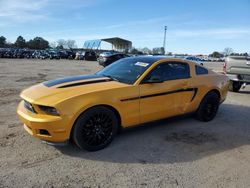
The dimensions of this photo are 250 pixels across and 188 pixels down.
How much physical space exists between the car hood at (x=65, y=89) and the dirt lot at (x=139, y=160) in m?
0.85

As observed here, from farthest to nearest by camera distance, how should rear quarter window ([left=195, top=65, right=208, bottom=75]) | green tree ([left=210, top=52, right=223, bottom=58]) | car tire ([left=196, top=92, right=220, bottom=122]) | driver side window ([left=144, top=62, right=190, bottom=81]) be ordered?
green tree ([left=210, top=52, right=223, bottom=58])
car tire ([left=196, top=92, right=220, bottom=122])
rear quarter window ([left=195, top=65, right=208, bottom=75])
driver side window ([left=144, top=62, right=190, bottom=81])

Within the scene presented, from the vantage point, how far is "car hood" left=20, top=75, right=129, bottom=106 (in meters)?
3.98

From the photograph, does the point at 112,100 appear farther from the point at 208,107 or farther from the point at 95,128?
the point at 208,107

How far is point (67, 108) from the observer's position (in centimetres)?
388

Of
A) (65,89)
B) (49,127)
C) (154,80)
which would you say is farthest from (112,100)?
(49,127)

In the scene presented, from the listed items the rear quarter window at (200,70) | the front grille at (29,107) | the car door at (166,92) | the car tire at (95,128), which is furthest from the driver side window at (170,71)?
the front grille at (29,107)

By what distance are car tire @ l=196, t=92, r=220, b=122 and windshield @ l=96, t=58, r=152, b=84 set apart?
1784mm

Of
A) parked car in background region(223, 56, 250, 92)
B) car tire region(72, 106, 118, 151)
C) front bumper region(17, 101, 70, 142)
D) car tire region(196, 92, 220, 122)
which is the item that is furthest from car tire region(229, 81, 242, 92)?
front bumper region(17, 101, 70, 142)

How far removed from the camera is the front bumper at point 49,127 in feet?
12.6

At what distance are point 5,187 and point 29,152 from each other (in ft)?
3.20

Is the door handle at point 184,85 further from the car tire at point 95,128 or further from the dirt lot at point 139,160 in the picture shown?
the car tire at point 95,128

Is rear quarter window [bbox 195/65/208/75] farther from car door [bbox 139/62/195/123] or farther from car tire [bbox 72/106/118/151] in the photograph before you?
car tire [bbox 72/106/118/151]

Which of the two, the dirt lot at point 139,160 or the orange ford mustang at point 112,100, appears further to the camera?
the orange ford mustang at point 112,100

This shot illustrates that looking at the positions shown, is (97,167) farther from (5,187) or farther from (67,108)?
(5,187)
